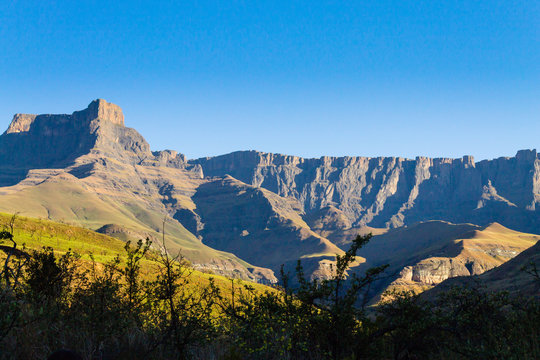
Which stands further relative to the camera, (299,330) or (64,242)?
(64,242)

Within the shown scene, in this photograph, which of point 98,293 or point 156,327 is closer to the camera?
point 156,327

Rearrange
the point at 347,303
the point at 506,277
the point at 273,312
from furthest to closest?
the point at 506,277 < the point at 273,312 < the point at 347,303

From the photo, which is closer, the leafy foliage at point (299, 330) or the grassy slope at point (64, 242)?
the leafy foliage at point (299, 330)

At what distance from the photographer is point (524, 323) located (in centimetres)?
892

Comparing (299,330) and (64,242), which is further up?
(299,330)

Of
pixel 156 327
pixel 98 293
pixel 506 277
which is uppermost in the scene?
pixel 98 293

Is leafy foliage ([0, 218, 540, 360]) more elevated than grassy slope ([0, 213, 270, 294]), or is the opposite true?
leafy foliage ([0, 218, 540, 360])

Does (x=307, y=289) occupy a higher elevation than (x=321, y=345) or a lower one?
higher

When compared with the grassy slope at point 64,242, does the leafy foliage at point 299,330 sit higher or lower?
higher

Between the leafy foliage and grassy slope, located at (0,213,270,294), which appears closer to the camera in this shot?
the leafy foliage

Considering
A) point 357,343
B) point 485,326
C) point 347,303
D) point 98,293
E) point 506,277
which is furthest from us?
point 506,277

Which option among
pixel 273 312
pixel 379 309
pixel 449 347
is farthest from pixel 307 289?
pixel 449 347

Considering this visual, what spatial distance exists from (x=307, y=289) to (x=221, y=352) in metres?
2.63

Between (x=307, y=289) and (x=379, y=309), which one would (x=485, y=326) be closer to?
(x=379, y=309)
